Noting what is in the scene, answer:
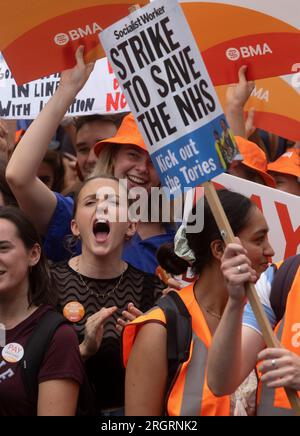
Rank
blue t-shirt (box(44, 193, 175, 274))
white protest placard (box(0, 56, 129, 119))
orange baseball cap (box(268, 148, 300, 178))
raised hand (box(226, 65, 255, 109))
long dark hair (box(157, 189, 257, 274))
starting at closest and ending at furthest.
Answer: long dark hair (box(157, 189, 257, 274))
blue t-shirt (box(44, 193, 175, 274))
raised hand (box(226, 65, 255, 109))
white protest placard (box(0, 56, 129, 119))
orange baseball cap (box(268, 148, 300, 178))

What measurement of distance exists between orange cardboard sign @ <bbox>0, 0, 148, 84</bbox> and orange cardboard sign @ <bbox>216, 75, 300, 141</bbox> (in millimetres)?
1643

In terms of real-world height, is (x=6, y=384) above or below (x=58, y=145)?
below

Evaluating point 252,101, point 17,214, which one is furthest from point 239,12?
point 17,214

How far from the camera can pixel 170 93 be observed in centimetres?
Answer: 407

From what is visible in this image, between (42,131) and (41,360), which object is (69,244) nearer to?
(42,131)

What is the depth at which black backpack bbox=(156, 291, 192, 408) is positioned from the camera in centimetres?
413

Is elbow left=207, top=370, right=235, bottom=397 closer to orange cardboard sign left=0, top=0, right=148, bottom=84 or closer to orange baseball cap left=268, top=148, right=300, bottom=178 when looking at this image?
orange cardboard sign left=0, top=0, right=148, bottom=84

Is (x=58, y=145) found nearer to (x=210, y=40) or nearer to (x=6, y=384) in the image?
(x=210, y=40)

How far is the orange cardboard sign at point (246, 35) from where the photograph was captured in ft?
18.5

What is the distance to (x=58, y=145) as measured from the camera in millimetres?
7660

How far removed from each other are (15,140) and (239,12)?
1773mm

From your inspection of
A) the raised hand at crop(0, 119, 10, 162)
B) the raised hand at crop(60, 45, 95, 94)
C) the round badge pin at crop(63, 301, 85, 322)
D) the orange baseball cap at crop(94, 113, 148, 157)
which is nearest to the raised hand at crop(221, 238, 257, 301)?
the round badge pin at crop(63, 301, 85, 322)

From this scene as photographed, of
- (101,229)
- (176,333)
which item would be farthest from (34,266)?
(176,333)
